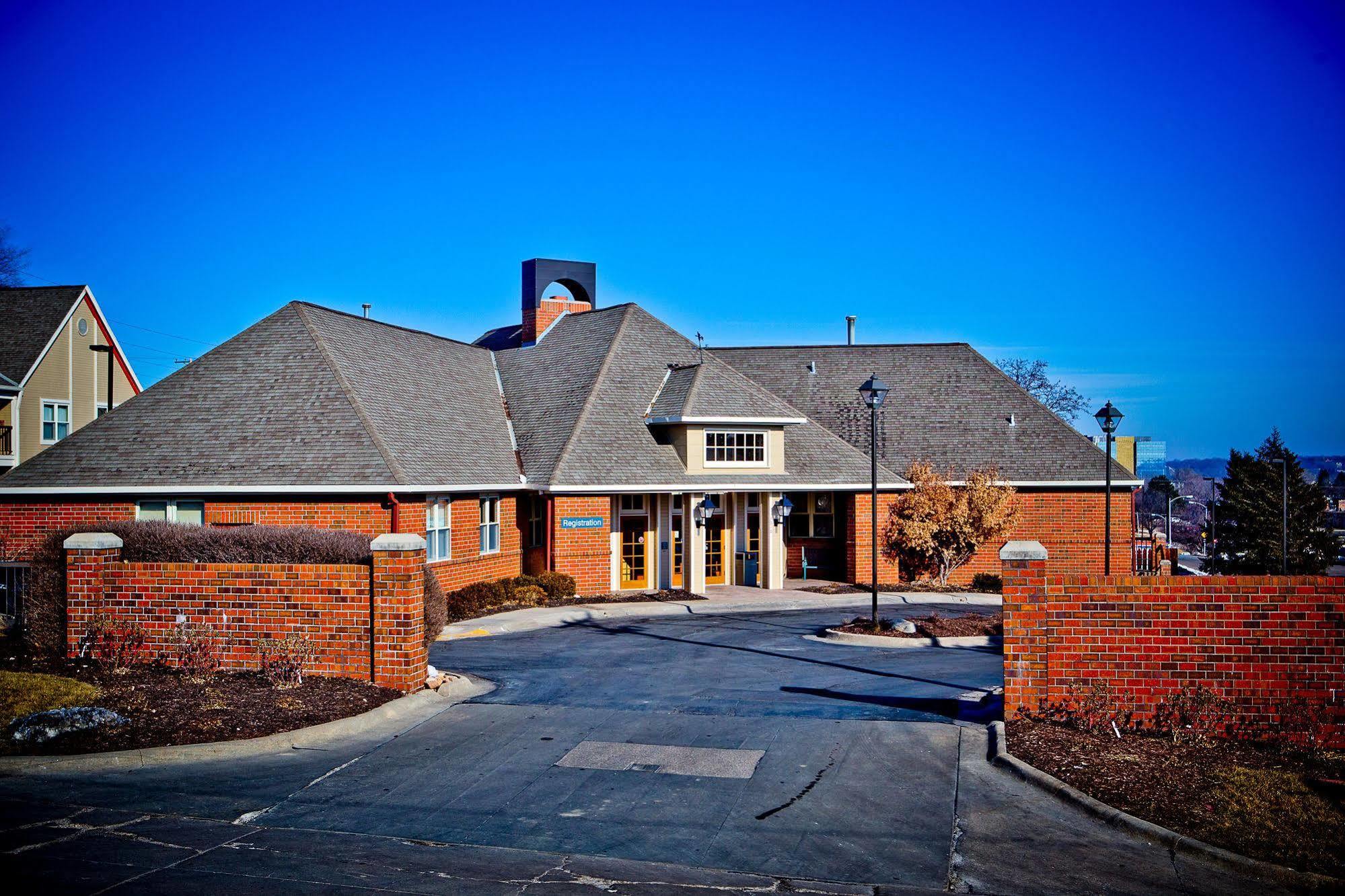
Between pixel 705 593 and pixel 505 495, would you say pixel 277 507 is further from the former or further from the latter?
pixel 705 593

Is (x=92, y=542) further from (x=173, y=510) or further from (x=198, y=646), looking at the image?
(x=173, y=510)

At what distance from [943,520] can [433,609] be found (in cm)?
2068

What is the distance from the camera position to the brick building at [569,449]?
80.1 ft

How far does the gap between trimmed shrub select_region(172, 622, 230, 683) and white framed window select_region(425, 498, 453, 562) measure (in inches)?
418

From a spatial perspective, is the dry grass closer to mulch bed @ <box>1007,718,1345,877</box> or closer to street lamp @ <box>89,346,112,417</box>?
mulch bed @ <box>1007,718,1345,877</box>

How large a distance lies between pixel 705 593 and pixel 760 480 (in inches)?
139

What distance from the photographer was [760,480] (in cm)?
3030

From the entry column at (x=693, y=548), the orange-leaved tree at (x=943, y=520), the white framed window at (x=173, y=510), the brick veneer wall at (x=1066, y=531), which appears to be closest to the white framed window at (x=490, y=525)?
the entry column at (x=693, y=548)

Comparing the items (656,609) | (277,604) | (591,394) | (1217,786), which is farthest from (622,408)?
(1217,786)

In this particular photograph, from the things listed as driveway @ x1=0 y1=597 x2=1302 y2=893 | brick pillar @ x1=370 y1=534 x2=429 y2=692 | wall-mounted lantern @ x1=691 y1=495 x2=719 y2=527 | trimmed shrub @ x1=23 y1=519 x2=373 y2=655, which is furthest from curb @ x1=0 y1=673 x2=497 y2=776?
wall-mounted lantern @ x1=691 y1=495 x2=719 y2=527

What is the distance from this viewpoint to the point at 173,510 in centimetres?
2430

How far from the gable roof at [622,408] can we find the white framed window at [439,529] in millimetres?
3029

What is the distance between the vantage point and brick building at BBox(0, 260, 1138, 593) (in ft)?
80.1

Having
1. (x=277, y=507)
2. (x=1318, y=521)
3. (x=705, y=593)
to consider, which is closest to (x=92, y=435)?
(x=277, y=507)
